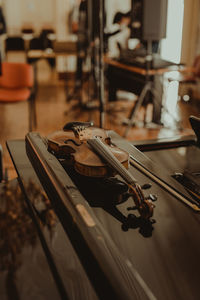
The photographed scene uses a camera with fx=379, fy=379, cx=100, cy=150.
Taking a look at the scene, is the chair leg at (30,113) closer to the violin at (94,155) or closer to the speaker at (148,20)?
the speaker at (148,20)

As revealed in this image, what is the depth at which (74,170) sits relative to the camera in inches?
42.5

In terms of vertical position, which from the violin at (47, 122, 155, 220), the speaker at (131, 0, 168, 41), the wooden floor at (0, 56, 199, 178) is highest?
the speaker at (131, 0, 168, 41)

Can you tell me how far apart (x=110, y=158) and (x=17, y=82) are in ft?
10.1

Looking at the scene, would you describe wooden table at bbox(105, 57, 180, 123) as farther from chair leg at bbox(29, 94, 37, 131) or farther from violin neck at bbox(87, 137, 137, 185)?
violin neck at bbox(87, 137, 137, 185)

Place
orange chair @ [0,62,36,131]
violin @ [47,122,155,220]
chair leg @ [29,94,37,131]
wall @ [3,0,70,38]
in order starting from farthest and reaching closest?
1. wall @ [3,0,70,38]
2. chair leg @ [29,94,37,131]
3. orange chair @ [0,62,36,131]
4. violin @ [47,122,155,220]

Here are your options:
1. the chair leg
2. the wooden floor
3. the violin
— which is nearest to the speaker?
the wooden floor

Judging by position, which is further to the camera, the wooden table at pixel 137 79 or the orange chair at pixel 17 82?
the wooden table at pixel 137 79

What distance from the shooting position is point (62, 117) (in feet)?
15.6

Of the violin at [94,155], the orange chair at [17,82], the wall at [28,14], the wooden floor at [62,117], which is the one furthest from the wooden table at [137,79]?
the wall at [28,14]

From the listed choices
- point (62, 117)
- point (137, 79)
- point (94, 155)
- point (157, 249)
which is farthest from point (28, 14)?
point (157, 249)

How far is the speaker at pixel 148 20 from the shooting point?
132 inches

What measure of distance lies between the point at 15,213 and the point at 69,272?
0.35 meters

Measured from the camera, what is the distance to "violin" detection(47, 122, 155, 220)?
87 cm

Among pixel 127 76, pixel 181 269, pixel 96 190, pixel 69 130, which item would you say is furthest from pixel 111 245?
pixel 127 76
